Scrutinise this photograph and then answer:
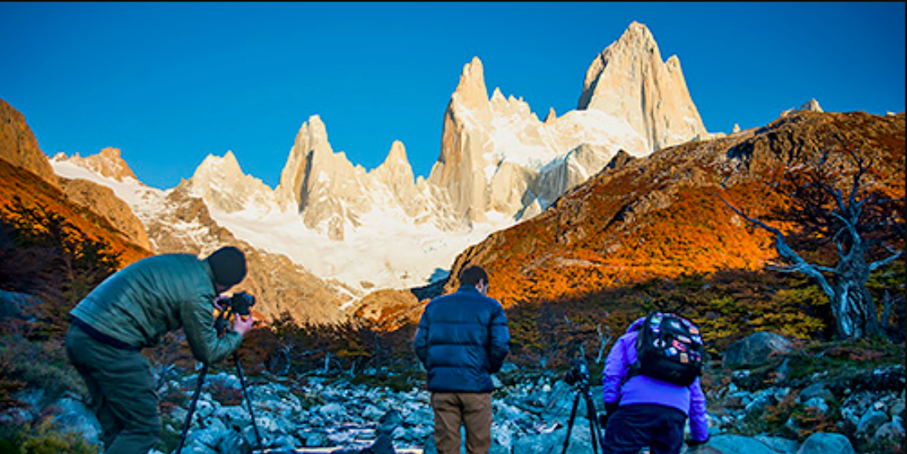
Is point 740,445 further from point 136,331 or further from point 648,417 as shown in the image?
point 136,331

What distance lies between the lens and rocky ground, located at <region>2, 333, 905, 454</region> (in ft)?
21.4

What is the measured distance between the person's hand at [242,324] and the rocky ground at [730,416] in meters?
4.11

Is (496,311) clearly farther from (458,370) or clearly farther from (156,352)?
(156,352)

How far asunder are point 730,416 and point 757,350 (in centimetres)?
447

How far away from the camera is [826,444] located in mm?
6277

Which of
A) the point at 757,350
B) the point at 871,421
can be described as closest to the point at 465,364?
the point at 871,421

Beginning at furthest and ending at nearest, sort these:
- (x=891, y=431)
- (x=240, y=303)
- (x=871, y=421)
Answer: (x=871, y=421) → (x=891, y=431) → (x=240, y=303)

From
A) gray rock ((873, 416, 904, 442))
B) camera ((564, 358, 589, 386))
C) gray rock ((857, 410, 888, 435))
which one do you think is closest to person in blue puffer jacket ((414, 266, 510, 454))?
camera ((564, 358, 589, 386))

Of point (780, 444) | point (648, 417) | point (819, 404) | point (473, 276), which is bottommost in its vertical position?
point (780, 444)

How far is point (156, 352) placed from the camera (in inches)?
506

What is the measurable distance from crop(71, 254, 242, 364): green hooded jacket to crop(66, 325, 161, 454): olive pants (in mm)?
120

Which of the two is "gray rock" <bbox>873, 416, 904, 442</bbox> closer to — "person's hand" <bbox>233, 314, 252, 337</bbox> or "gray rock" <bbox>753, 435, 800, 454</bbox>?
"gray rock" <bbox>753, 435, 800, 454</bbox>

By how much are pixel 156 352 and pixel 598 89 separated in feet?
654

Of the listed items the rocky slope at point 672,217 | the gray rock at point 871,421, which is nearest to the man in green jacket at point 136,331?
the gray rock at point 871,421
